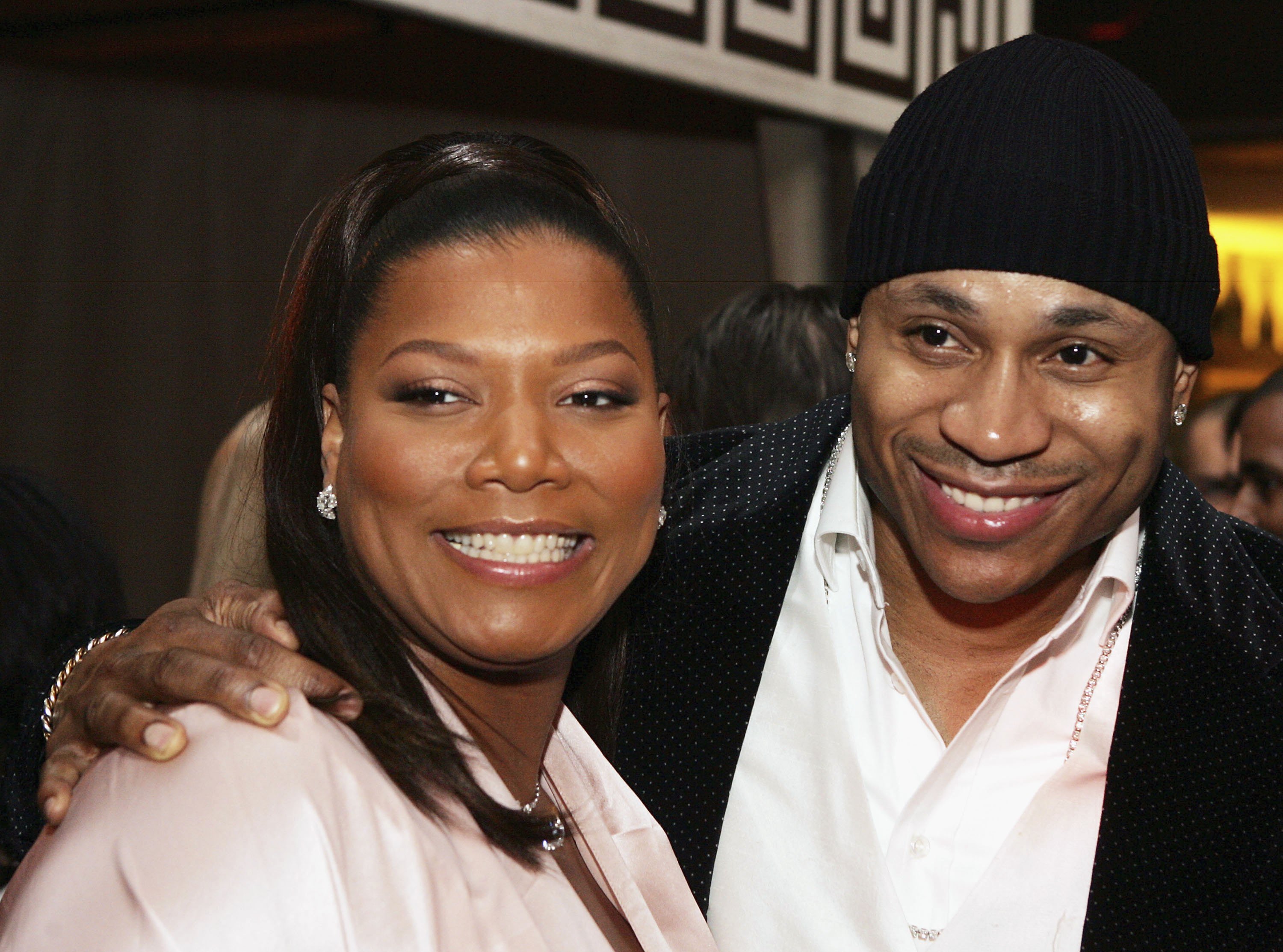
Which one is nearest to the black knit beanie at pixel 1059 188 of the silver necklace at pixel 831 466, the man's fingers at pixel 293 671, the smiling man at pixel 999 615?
the smiling man at pixel 999 615

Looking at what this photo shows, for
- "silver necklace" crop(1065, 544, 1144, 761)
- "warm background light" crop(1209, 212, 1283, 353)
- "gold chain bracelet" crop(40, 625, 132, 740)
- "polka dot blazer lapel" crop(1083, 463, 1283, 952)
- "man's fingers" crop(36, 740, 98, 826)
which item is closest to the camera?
"man's fingers" crop(36, 740, 98, 826)

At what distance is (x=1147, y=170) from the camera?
1450mm

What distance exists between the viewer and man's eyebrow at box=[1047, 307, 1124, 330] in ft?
4.72

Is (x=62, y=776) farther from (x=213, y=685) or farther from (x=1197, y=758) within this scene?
(x=1197, y=758)

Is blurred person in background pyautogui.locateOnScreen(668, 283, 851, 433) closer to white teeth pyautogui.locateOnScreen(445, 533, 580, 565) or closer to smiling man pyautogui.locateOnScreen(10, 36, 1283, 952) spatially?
smiling man pyautogui.locateOnScreen(10, 36, 1283, 952)

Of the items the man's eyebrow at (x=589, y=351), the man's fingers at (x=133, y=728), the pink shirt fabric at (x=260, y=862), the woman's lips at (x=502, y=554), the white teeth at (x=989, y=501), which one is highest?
the man's eyebrow at (x=589, y=351)

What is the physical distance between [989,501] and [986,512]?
A: 14 mm

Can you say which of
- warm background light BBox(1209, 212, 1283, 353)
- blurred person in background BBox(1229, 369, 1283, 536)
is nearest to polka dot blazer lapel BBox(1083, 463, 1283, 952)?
blurred person in background BBox(1229, 369, 1283, 536)

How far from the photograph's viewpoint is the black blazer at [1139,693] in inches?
57.5

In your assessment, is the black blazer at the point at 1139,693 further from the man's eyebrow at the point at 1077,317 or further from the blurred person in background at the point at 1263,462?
the blurred person in background at the point at 1263,462

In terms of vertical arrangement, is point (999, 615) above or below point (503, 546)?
below

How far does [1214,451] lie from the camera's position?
304cm

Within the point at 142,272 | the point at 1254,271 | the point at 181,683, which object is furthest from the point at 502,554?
the point at 1254,271

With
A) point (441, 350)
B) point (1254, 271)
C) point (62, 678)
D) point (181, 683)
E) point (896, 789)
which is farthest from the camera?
point (1254, 271)
